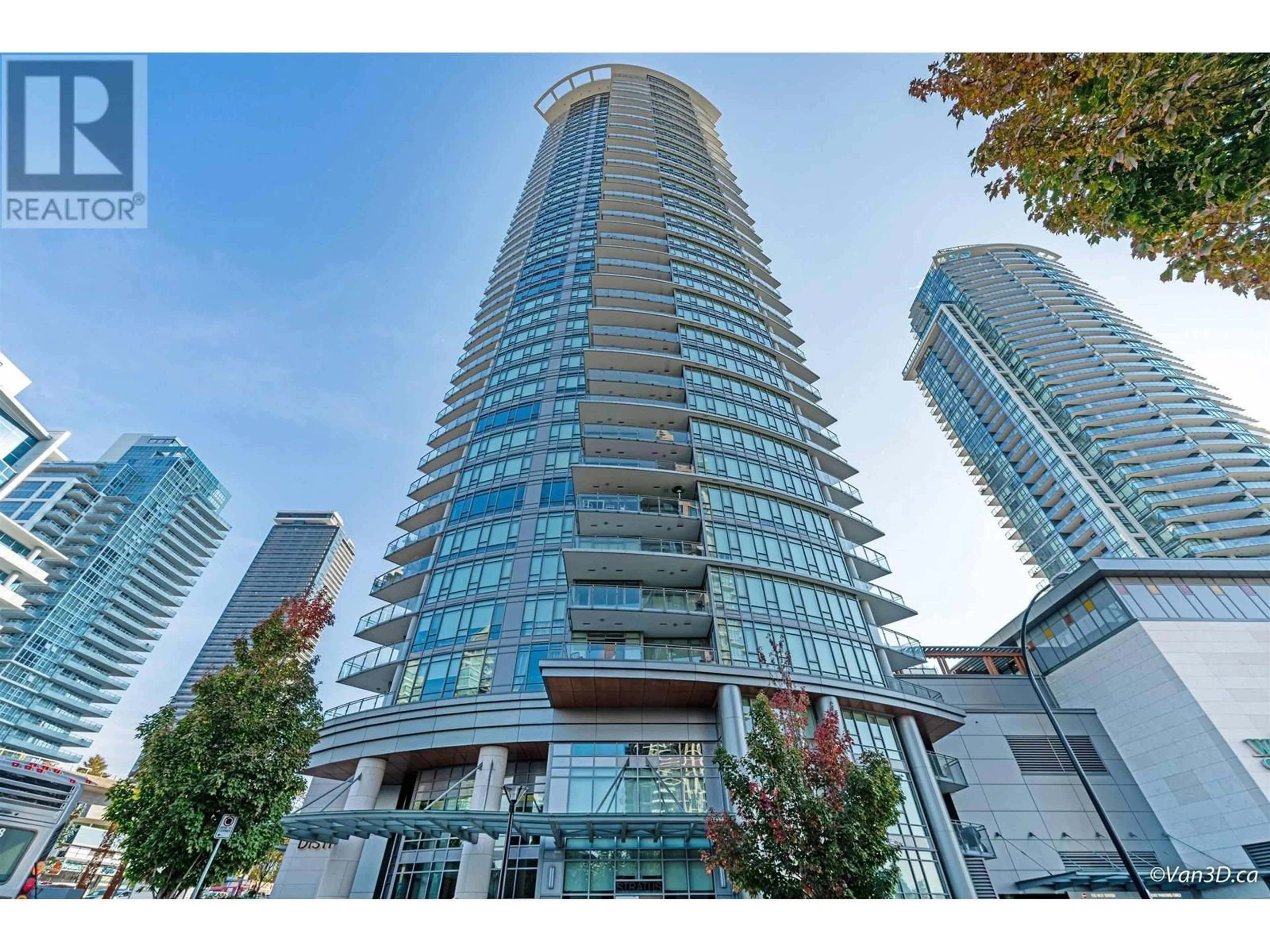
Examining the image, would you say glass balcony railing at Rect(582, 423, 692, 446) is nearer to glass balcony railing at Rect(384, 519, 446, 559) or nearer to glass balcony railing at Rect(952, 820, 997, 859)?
glass balcony railing at Rect(384, 519, 446, 559)

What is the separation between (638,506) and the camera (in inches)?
1182

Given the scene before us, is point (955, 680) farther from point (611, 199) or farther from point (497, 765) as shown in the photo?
point (611, 199)

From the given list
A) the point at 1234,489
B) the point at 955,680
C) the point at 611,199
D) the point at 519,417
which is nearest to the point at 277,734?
the point at 519,417

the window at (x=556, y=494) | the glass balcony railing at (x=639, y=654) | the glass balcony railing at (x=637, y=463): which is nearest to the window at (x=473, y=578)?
the window at (x=556, y=494)

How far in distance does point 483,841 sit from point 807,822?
48.7ft

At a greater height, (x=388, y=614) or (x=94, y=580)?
(x=94, y=580)

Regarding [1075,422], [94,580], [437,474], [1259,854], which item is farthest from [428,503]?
[94,580]

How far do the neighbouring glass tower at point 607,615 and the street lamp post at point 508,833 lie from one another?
1.16 feet

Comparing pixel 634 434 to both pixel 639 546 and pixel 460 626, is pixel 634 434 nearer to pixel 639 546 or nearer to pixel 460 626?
pixel 639 546

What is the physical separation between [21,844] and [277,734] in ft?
59.1

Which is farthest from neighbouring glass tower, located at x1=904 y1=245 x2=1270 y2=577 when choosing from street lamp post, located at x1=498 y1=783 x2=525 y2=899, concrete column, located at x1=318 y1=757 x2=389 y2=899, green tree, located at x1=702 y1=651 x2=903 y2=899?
concrete column, located at x1=318 y1=757 x2=389 y2=899

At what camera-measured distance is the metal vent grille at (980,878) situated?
24.1 m

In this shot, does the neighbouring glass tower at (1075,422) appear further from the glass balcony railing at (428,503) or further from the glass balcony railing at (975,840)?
the glass balcony railing at (428,503)
